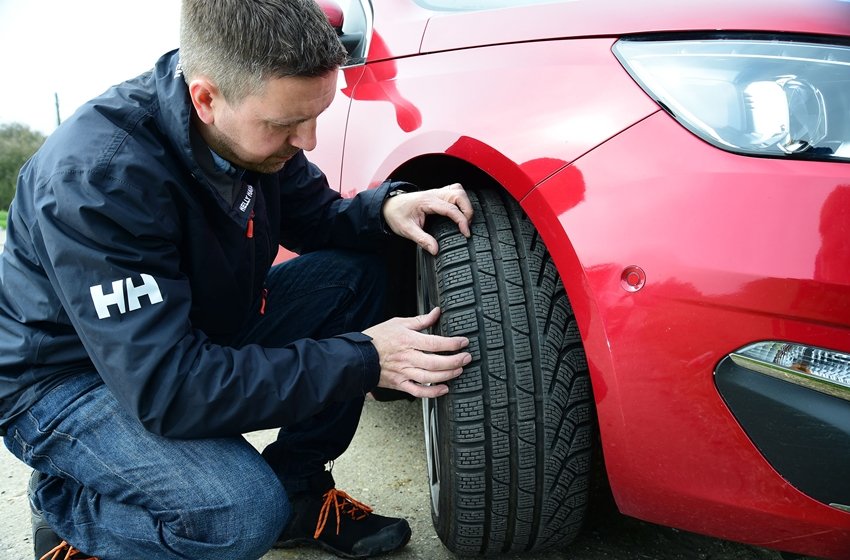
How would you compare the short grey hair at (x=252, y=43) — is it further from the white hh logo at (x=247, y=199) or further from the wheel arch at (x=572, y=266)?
the wheel arch at (x=572, y=266)

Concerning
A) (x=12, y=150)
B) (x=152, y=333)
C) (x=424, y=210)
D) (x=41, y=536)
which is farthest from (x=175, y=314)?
(x=12, y=150)

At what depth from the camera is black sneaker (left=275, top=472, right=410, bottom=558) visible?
1745 millimetres

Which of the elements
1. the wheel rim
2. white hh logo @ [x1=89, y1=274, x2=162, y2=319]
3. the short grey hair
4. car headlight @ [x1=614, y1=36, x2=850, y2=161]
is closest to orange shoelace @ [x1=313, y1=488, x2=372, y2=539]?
the wheel rim

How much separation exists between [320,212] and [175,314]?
0.63m

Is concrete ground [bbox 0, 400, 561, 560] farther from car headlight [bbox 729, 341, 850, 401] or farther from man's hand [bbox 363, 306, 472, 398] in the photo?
car headlight [bbox 729, 341, 850, 401]

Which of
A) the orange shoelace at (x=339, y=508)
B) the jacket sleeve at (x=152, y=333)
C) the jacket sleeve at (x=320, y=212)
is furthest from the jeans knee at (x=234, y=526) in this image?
the jacket sleeve at (x=320, y=212)

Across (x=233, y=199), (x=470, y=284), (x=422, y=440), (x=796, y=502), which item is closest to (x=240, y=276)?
(x=233, y=199)

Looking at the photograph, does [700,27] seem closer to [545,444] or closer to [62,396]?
[545,444]

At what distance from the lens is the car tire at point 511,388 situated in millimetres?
1415

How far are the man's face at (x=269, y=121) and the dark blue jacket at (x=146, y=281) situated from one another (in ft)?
0.16

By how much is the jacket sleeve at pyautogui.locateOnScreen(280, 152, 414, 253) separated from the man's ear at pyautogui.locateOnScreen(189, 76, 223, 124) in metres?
0.44

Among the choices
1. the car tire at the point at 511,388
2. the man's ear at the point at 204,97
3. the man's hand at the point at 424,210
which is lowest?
the car tire at the point at 511,388

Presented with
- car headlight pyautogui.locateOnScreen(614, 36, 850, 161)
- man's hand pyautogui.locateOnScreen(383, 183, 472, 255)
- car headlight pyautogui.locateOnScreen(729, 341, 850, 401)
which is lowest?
car headlight pyautogui.locateOnScreen(729, 341, 850, 401)

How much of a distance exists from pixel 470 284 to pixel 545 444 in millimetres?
321
